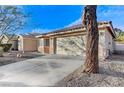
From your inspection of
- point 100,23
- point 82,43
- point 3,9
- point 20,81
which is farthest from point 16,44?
point 20,81

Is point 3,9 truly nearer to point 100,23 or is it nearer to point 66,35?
point 66,35

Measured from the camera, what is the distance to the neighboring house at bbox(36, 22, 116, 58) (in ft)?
43.4

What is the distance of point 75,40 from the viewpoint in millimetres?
15539

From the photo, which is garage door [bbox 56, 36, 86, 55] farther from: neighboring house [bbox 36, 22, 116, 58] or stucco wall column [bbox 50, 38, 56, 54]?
stucco wall column [bbox 50, 38, 56, 54]

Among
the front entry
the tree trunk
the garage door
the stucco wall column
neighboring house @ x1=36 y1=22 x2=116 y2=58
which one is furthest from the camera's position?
the front entry

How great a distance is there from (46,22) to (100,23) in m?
5.39

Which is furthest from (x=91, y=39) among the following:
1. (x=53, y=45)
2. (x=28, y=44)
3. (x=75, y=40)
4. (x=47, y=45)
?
(x=28, y=44)

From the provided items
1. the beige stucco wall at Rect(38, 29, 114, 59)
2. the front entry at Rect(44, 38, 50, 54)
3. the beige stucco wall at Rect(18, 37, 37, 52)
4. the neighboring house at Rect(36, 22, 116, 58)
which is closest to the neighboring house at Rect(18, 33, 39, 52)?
the beige stucco wall at Rect(18, 37, 37, 52)

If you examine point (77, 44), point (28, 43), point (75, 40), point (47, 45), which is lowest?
point (47, 45)

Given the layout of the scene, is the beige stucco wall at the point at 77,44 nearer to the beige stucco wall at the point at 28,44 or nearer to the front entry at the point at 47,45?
the front entry at the point at 47,45

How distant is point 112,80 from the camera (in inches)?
267

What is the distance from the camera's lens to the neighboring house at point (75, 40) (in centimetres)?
1323

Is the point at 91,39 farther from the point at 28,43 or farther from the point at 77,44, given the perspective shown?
the point at 28,43
